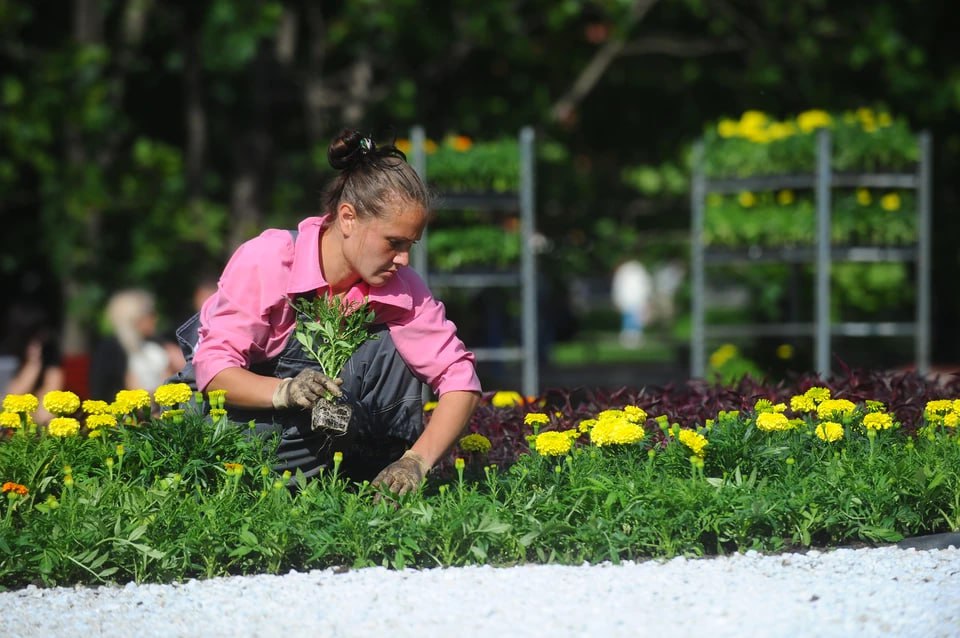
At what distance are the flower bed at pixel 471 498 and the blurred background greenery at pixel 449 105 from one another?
6.22 metres

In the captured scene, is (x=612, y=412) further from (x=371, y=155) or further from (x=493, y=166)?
(x=493, y=166)

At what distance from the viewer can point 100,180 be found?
10.9m

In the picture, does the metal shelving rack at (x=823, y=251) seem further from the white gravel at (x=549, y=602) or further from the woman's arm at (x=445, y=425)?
the white gravel at (x=549, y=602)

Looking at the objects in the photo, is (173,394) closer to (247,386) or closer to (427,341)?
(247,386)

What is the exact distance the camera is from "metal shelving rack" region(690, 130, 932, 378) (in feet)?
28.9

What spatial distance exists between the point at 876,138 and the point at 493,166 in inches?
105

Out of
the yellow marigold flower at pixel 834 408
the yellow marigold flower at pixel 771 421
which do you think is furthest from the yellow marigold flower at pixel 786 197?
the yellow marigold flower at pixel 771 421

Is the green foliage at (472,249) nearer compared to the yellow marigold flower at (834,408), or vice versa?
the yellow marigold flower at (834,408)

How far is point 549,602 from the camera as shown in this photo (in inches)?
124

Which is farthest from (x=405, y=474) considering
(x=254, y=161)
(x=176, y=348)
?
(x=254, y=161)

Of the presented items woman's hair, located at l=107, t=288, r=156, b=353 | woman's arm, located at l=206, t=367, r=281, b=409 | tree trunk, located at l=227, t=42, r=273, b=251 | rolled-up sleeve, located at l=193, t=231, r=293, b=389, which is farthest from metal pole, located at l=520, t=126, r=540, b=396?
woman's arm, located at l=206, t=367, r=281, b=409

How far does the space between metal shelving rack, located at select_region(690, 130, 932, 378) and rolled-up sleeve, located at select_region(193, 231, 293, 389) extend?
5.32 meters

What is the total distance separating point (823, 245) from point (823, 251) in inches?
1.9

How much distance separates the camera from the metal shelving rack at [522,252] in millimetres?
8484
